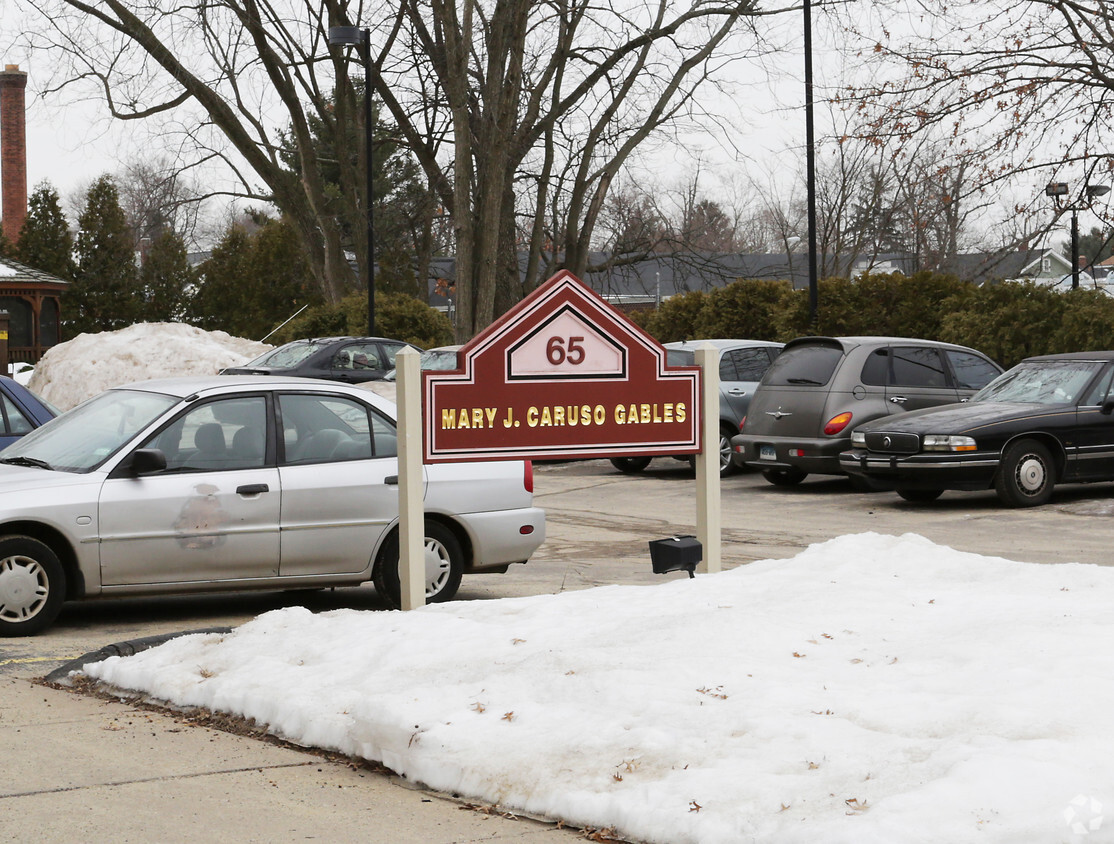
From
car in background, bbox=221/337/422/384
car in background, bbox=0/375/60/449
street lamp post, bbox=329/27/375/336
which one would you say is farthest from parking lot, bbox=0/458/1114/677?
street lamp post, bbox=329/27/375/336

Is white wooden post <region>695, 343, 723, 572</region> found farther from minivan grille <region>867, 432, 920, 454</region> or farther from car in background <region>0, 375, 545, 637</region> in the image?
minivan grille <region>867, 432, 920, 454</region>

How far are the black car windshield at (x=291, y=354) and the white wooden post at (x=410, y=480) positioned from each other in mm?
16506

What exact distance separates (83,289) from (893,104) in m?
41.1

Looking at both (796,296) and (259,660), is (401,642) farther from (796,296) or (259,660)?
(796,296)

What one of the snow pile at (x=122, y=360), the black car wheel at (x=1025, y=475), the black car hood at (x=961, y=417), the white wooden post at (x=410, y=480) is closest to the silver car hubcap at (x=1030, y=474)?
the black car wheel at (x=1025, y=475)

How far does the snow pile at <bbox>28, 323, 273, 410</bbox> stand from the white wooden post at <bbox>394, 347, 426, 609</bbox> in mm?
23480

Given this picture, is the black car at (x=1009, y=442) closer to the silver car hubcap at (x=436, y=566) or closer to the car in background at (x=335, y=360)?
the silver car hubcap at (x=436, y=566)

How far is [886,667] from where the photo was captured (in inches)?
225

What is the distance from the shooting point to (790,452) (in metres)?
16.6

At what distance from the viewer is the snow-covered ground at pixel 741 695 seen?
14.2 ft

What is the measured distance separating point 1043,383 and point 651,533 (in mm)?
5173

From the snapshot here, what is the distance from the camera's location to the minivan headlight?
14367 millimetres

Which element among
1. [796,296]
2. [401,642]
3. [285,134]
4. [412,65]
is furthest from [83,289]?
[401,642]

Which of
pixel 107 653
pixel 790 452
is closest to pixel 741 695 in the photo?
pixel 107 653
